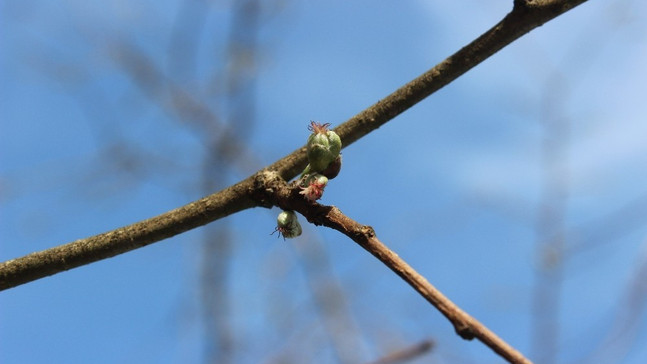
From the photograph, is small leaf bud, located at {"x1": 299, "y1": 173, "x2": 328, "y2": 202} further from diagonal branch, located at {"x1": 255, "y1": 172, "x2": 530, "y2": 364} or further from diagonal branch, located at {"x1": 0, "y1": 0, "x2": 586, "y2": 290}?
diagonal branch, located at {"x1": 0, "y1": 0, "x2": 586, "y2": 290}

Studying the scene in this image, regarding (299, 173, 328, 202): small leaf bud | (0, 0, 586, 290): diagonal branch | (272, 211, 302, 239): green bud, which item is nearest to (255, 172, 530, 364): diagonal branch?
(299, 173, 328, 202): small leaf bud

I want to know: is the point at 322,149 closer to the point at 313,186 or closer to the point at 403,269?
the point at 313,186

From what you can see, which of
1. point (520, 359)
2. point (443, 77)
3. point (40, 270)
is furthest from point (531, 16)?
point (40, 270)

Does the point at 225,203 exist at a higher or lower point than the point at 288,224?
higher

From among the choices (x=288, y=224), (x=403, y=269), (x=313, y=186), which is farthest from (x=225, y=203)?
(x=403, y=269)

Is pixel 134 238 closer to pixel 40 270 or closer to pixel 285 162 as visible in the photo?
pixel 40 270

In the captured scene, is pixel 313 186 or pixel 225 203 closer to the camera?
pixel 313 186

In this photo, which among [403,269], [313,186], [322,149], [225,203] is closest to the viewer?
[403,269]

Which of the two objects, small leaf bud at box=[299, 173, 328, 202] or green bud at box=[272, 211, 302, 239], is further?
green bud at box=[272, 211, 302, 239]
